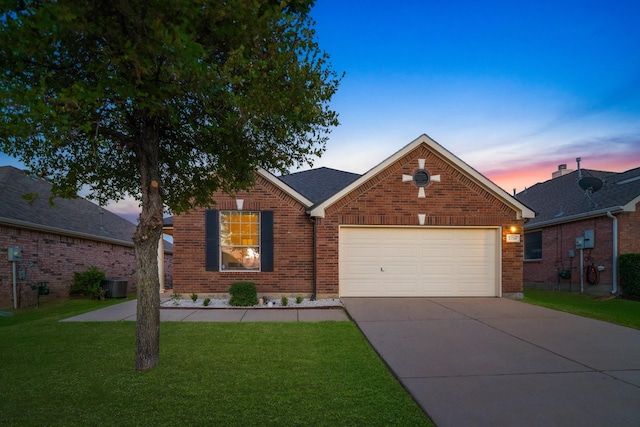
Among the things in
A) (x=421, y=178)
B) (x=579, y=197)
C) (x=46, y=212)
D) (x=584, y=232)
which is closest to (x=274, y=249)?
(x=421, y=178)

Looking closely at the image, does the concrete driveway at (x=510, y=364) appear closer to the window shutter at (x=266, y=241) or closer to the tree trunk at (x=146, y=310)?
the tree trunk at (x=146, y=310)

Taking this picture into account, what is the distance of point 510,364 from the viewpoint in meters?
5.07

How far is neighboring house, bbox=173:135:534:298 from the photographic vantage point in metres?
10.9

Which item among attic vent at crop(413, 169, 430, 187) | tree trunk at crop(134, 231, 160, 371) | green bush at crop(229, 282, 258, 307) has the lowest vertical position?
green bush at crop(229, 282, 258, 307)

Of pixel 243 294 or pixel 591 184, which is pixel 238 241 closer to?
pixel 243 294

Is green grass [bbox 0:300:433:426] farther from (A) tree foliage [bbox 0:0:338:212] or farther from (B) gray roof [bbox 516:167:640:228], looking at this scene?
(B) gray roof [bbox 516:167:640:228]

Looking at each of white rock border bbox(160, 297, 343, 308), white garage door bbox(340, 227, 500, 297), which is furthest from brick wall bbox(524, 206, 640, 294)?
white rock border bbox(160, 297, 343, 308)

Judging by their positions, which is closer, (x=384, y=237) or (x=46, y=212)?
(x=384, y=237)

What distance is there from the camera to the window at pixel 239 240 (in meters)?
11.2

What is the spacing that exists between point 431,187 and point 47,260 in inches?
543

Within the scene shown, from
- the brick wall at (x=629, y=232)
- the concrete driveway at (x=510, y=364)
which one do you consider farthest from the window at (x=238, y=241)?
the brick wall at (x=629, y=232)

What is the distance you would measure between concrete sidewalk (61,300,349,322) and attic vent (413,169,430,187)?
4.51 metres

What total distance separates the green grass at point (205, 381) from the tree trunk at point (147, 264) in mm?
299

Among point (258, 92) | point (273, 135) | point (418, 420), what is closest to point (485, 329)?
point (418, 420)
